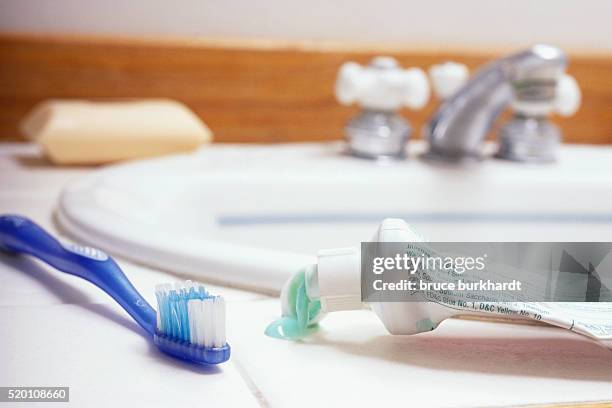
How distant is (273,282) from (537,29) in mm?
623

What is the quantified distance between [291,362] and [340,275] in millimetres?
40

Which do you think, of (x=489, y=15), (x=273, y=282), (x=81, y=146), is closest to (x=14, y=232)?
(x=273, y=282)

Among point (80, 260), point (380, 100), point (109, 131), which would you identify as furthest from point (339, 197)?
point (80, 260)

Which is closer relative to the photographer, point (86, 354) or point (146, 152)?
point (86, 354)

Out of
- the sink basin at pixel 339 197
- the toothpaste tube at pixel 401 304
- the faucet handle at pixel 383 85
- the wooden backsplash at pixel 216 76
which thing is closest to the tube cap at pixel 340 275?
the toothpaste tube at pixel 401 304

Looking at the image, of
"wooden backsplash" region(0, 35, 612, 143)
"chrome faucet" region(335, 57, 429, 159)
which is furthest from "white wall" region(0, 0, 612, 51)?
"chrome faucet" region(335, 57, 429, 159)

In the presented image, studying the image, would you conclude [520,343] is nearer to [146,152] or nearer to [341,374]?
[341,374]

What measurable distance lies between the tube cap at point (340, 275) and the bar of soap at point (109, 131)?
0.43 m

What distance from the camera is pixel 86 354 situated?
33 cm

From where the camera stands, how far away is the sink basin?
25.5 inches

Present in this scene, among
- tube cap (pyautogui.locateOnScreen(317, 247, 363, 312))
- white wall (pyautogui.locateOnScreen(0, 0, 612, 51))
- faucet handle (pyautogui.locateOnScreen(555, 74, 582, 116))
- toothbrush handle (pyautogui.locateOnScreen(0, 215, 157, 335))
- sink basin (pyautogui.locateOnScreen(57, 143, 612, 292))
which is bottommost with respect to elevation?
sink basin (pyautogui.locateOnScreen(57, 143, 612, 292))

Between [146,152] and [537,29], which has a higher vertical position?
[537,29]

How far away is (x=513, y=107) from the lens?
0.76 metres

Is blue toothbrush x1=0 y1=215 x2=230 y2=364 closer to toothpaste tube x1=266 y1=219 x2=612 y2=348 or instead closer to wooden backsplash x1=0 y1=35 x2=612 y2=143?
toothpaste tube x1=266 y1=219 x2=612 y2=348
